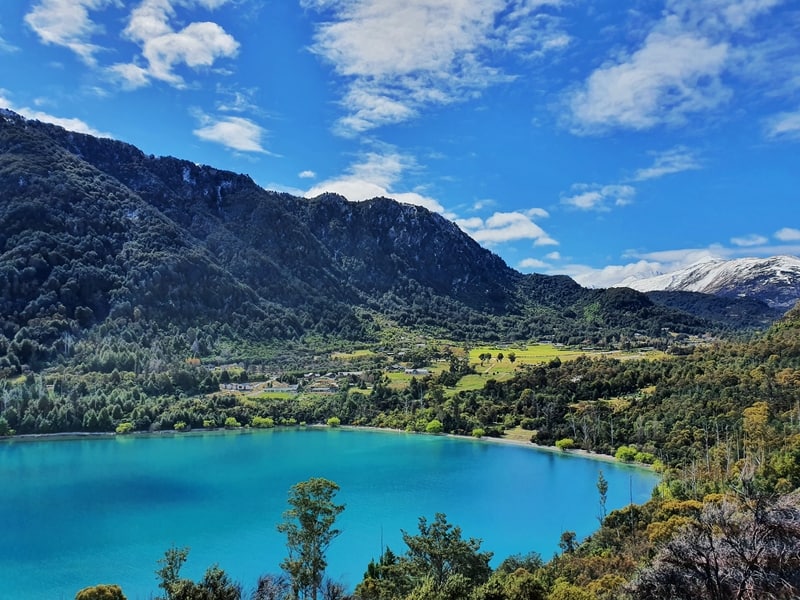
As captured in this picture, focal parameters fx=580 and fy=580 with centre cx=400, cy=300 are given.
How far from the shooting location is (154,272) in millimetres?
140875

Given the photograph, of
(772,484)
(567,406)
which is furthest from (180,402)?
(772,484)

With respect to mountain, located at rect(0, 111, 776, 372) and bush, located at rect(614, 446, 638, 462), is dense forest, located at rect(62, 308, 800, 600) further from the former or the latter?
mountain, located at rect(0, 111, 776, 372)

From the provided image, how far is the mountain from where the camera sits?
12100 cm

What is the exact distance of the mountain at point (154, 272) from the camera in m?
121

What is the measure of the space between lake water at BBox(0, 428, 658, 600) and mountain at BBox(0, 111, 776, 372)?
46.7 metres

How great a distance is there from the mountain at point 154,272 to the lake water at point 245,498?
46.7 meters

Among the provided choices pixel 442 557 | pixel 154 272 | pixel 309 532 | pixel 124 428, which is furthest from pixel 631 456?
pixel 154 272

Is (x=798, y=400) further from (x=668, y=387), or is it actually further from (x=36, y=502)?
(x=36, y=502)

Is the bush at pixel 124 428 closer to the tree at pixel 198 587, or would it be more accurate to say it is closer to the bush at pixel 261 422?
the bush at pixel 261 422

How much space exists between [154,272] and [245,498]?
10001 cm

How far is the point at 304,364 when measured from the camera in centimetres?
12788

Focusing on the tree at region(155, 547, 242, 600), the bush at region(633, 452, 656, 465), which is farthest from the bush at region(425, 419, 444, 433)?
the tree at region(155, 547, 242, 600)

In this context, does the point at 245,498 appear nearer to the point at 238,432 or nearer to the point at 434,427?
the point at 238,432

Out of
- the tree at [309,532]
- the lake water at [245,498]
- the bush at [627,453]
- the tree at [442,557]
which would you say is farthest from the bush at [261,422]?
the tree at [309,532]
